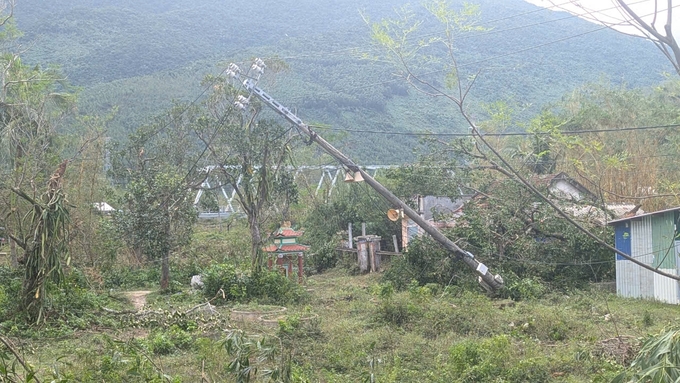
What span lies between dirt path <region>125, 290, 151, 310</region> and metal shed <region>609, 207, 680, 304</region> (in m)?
10.6

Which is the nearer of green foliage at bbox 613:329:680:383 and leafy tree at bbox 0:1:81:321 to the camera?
green foliage at bbox 613:329:680:383

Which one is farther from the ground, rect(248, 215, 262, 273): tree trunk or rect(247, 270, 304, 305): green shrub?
rect(248, 215, 262, 273): tree trunk

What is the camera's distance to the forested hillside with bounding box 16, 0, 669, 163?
5156 cm

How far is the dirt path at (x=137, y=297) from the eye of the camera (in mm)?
15255

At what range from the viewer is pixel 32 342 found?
10.4 meters

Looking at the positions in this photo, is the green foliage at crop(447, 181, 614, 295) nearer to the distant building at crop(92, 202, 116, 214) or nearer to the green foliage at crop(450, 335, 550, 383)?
the green foliage at crop(450, 335, 550, 383)

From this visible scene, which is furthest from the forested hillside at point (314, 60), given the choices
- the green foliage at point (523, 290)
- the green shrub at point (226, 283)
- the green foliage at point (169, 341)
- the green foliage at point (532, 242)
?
the green foliage at point (169, 341)

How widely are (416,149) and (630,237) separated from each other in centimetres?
728

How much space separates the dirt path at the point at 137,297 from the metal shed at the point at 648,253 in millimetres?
10554

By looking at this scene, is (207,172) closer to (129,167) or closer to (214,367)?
(129,167)

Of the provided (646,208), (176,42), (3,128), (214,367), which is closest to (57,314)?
(214,367)

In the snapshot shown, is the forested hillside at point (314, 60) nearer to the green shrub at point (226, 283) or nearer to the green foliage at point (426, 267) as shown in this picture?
the green foliage at point (426, 267)

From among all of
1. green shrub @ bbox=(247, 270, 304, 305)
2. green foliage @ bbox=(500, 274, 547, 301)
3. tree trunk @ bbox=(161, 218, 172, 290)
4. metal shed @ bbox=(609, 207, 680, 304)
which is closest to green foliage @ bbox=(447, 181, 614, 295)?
green foliage @ bbox=(500, 274, 547, 301)

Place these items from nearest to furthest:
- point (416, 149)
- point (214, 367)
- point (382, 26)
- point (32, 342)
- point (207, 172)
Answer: point (382, 26), point (214, 367), point (32, 342), point (207, 172), point (416, 149)
